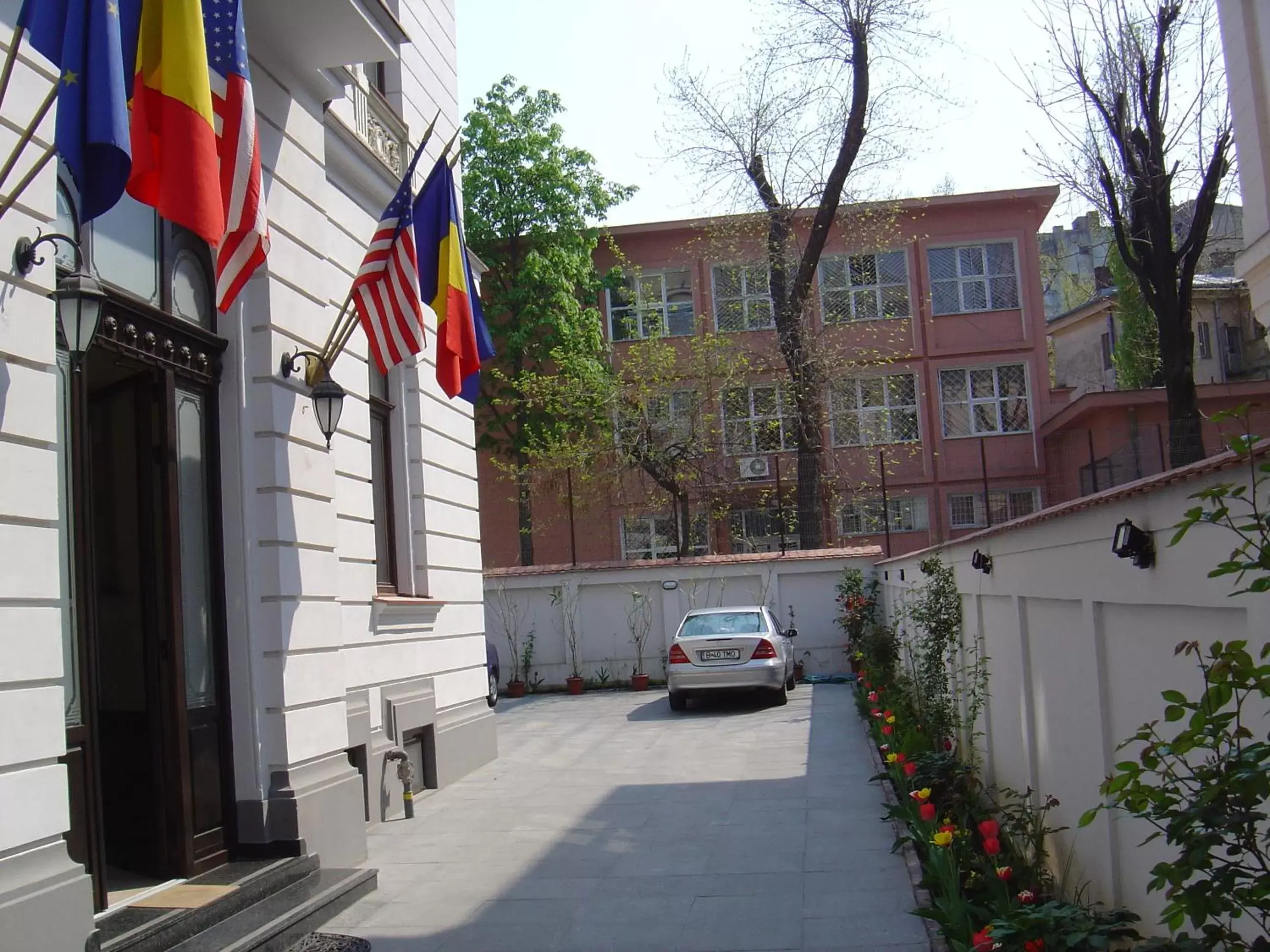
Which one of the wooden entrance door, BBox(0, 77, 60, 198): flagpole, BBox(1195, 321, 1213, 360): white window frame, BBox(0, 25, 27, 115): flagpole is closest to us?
BBox(0, 25, 27, 115): flagpole

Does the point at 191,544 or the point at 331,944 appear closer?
the point at 331,944

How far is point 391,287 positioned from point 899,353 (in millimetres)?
23663

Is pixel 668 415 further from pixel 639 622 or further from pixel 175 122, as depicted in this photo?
pixel 175 122

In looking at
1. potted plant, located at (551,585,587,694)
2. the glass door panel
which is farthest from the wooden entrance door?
potted plant, located at (551,585,587,694)

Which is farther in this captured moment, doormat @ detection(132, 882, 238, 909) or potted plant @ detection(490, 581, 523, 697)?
potted plant @ detection(490, 581, 523, 697)

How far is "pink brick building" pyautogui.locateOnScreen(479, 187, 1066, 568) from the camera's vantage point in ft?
98.2

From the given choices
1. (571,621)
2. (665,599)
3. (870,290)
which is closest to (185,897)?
(571,621)

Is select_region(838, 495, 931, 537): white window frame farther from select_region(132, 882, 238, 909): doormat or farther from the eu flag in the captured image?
the eu flag

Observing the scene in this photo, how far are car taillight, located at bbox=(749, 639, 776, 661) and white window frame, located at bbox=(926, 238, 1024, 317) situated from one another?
646 inches

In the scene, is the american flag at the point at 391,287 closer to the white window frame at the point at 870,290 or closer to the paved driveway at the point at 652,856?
the paved driveway at the point at 652,856

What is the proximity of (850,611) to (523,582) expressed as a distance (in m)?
6.18

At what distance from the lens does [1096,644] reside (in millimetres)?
5043

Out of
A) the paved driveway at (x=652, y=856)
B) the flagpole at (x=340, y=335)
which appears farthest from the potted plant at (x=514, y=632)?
the flagpole at (x=340, y=335)

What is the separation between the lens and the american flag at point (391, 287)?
8656 mm
